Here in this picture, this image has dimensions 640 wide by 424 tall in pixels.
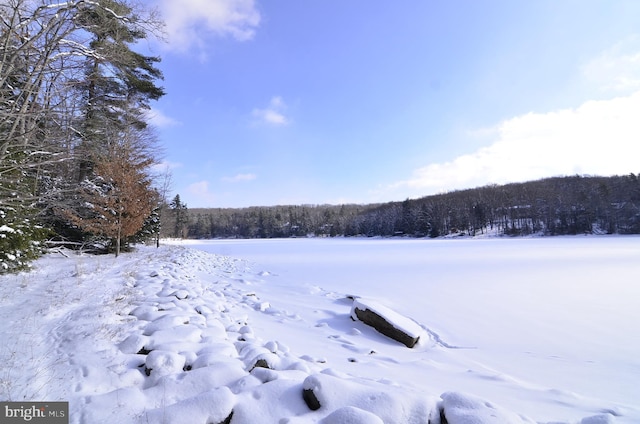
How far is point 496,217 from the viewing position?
222 ft

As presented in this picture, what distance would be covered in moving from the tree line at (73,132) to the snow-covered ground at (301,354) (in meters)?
1.82

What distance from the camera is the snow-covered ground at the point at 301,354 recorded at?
2322 mm

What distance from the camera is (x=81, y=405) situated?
7.45ft

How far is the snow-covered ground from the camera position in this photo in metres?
2.32

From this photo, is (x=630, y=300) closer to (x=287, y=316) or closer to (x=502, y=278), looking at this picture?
(x=502, y=278)

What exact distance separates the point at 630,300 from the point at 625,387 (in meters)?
5.55

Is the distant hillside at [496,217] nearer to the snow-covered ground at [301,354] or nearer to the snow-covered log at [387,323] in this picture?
the snow-covered ground at [301,354]

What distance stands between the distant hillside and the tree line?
6446cm

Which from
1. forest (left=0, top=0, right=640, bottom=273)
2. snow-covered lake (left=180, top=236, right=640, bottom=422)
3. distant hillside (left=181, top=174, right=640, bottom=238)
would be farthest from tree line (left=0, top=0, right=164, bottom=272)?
distant hillside (left=181, top=174, right=640, bottom=238)

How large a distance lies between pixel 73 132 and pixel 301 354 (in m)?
5.00

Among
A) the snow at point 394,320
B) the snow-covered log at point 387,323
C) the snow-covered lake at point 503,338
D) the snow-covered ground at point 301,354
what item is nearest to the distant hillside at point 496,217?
the snow-covered lake at point 503,338

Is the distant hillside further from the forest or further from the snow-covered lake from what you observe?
the snow-covered lake

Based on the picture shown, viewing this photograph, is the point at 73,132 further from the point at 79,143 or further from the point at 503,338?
the point at 503,338

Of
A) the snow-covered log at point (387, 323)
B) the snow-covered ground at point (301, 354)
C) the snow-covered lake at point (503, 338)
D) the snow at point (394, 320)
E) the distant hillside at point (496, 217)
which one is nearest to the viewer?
the snow-covered ground at point (301, 354)
